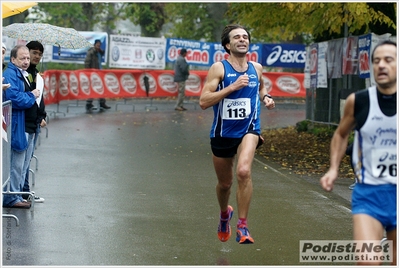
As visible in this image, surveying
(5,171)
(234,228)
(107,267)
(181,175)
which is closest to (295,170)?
(181,175)

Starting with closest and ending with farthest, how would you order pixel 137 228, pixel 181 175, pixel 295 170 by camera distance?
pixel 137 228 < pixel 181 175 < pixel 295 170

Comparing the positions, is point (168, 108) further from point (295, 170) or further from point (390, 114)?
point (390, 114)

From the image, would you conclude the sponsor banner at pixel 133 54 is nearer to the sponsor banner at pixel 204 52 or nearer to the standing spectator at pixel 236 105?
the sponsor banner at pixel 204 52

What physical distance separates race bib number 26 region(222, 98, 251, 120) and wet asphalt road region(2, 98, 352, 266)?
120 centimetres

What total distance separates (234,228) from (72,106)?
17226 mm

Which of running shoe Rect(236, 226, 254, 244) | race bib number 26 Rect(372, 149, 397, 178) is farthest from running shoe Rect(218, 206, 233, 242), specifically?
race bib number 26 Rect(372, 149, 397, 178)

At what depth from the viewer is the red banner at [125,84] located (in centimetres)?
2339

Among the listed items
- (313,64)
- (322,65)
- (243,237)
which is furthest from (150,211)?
(313,64)

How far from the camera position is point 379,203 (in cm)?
520

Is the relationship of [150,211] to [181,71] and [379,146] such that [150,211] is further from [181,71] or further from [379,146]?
[181,71]

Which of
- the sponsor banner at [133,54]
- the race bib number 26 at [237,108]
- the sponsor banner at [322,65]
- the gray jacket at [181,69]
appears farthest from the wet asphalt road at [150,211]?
the sponsor banner at [133,54]

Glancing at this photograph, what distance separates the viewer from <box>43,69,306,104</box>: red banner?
2339 cm

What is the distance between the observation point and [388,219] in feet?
17.2

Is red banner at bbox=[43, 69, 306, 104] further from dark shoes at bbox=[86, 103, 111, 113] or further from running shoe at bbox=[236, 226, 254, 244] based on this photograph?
running shoe at bbox=[236, 226, 254, 244]
